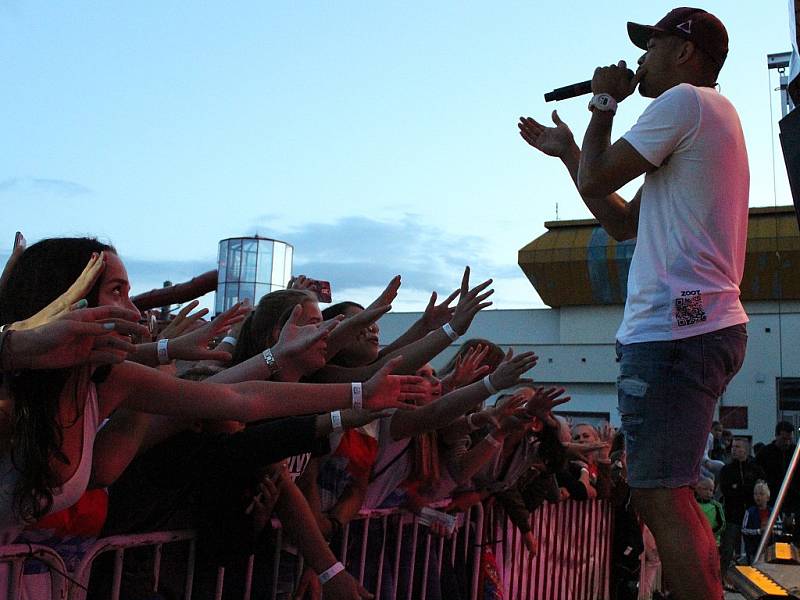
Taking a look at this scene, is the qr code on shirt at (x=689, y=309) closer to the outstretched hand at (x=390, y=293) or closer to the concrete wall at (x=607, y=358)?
the outstretched hand at (x=390, y=293)

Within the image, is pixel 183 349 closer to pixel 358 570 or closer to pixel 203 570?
pixel 203 570

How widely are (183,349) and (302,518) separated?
76cm

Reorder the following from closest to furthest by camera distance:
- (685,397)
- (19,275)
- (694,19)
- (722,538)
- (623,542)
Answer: (19,275) < (685,397) < (694,19) < (623,542) < (722,538)

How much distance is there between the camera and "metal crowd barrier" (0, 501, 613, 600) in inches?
112

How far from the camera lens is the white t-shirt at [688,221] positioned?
2930 millimetres

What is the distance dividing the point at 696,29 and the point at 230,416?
1994mm

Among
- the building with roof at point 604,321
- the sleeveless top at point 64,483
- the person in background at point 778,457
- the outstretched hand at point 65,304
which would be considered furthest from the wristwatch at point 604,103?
the building with roof at point 604,321

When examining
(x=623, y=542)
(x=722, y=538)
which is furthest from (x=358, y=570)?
(x=722, y=538)

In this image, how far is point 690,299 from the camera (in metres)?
2.91

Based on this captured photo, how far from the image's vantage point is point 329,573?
11.2ft

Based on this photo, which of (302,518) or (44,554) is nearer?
(44,554)

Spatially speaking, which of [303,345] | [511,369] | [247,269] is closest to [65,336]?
[303,345]

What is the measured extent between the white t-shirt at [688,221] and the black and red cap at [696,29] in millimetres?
230

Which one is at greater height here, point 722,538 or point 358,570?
point 358,570
